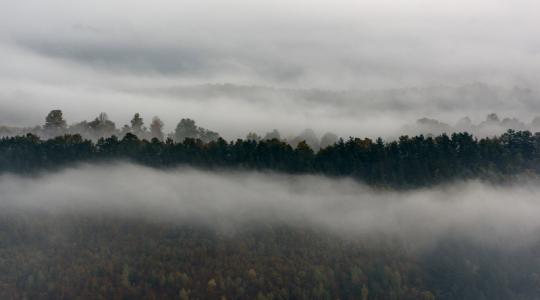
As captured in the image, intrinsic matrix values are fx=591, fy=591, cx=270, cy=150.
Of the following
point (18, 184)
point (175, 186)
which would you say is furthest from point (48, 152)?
point (175, 186)

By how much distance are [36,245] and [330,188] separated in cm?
6558

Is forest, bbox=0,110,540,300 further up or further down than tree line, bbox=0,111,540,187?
further down

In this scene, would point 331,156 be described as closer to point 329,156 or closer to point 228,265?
point 329,156

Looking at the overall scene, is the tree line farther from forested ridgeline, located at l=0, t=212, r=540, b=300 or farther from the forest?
forested ridgeline, located at l=0, t=212, r=540, b=300

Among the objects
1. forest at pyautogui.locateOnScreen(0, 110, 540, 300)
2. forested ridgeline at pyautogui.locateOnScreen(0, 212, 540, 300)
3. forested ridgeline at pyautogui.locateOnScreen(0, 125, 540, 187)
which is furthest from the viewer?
forested ridgeline at pyautogui.locateOnScreen(0, 125, 540, 187)

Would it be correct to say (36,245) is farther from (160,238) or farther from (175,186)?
(175,186)

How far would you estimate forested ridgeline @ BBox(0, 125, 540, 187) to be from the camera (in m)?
139

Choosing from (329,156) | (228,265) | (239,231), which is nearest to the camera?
(228,265)

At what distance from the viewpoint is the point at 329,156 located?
474 feet

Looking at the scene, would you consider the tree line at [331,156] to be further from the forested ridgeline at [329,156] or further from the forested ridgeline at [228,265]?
the forested ridgeline at [228,265]

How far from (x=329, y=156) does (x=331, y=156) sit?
52 centimetres

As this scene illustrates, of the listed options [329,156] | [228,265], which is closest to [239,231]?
[228,265]

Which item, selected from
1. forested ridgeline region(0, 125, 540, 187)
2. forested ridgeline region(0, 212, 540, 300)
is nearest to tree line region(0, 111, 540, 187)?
forested ridgeline region(0, 125, 540, 187)

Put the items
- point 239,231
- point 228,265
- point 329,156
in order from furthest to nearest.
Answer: point 329,156 < point 239,231 < point 228,265
